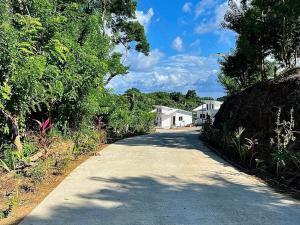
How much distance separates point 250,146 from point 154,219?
698 centimetres

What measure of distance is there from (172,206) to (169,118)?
243 feet

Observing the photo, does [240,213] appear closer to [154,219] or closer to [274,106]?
[154,219]

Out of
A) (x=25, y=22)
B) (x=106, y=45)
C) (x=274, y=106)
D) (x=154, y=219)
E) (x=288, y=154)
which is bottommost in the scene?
(x=154, y=219)

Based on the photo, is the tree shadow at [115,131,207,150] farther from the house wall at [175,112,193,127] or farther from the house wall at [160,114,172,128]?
the house wall at [175,112,193,127]

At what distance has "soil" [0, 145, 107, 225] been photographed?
732cm

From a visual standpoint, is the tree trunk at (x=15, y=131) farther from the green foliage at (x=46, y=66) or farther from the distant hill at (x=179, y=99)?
the distant hill at (x=179, y=99)

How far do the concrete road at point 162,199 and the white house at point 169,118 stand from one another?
66.0 m

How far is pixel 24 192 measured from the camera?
8945 mm

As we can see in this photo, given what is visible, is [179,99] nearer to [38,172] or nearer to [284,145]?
[284,145]

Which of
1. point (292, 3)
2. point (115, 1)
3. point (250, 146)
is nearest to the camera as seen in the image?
point (250, 146)

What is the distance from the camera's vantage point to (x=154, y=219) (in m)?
6.91

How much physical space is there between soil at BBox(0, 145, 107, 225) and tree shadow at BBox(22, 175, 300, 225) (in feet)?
1.07

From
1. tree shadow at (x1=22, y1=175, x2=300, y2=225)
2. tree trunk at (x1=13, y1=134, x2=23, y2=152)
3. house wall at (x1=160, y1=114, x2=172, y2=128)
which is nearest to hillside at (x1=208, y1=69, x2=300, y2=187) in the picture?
tree shadow at (x1=22, y1=175, x2=300, y2=225)

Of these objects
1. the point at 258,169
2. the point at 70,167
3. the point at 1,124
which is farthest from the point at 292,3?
the point at 1,124
